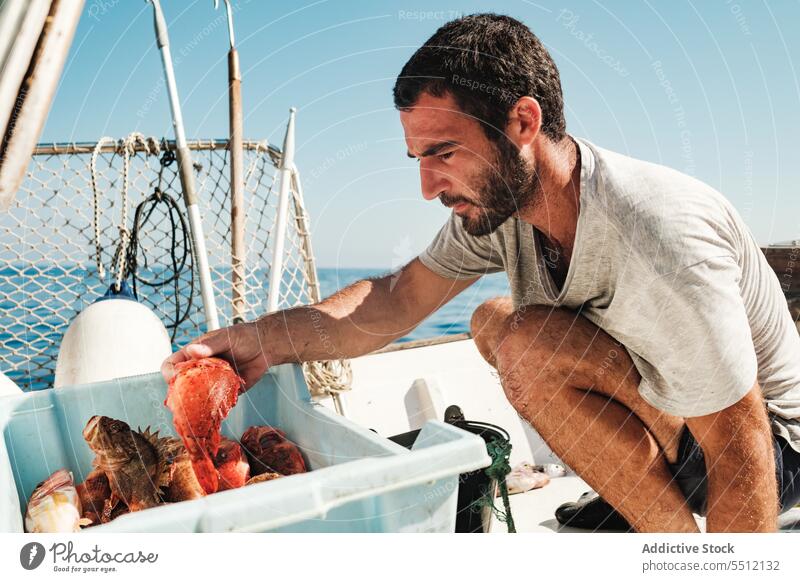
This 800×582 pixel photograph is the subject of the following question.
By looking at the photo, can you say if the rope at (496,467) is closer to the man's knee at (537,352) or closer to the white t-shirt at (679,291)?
the man's knee at (537,352)

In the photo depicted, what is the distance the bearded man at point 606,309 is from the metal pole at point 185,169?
0.43 metres

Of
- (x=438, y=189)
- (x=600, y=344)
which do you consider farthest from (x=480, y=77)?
(x=600, y=344)

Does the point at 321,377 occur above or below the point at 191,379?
below

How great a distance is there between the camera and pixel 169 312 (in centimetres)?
197

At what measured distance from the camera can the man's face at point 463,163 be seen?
99 centimetres

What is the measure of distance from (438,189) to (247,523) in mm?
622

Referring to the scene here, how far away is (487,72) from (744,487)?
2.32 ft

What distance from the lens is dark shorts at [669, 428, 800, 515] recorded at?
995 mm

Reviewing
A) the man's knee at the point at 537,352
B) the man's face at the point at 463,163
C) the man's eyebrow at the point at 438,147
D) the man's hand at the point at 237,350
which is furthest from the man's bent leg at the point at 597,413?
the man's hand at the point at 237,350

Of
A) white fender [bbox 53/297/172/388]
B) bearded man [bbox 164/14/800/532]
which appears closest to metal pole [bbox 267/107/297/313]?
white fender [bbox 53/297/172/388]

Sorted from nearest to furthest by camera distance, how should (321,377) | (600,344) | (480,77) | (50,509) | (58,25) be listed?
(58,25)
(50,509)
(480,77)
(600,344)
(321,377)

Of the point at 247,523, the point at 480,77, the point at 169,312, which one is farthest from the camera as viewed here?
the point at 169,312

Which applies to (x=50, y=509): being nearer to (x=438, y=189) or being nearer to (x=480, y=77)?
(x=438, y=189)

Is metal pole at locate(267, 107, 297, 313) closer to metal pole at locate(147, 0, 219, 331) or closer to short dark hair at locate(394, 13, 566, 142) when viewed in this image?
metal pole at locate(147, 0, 219, 331)
